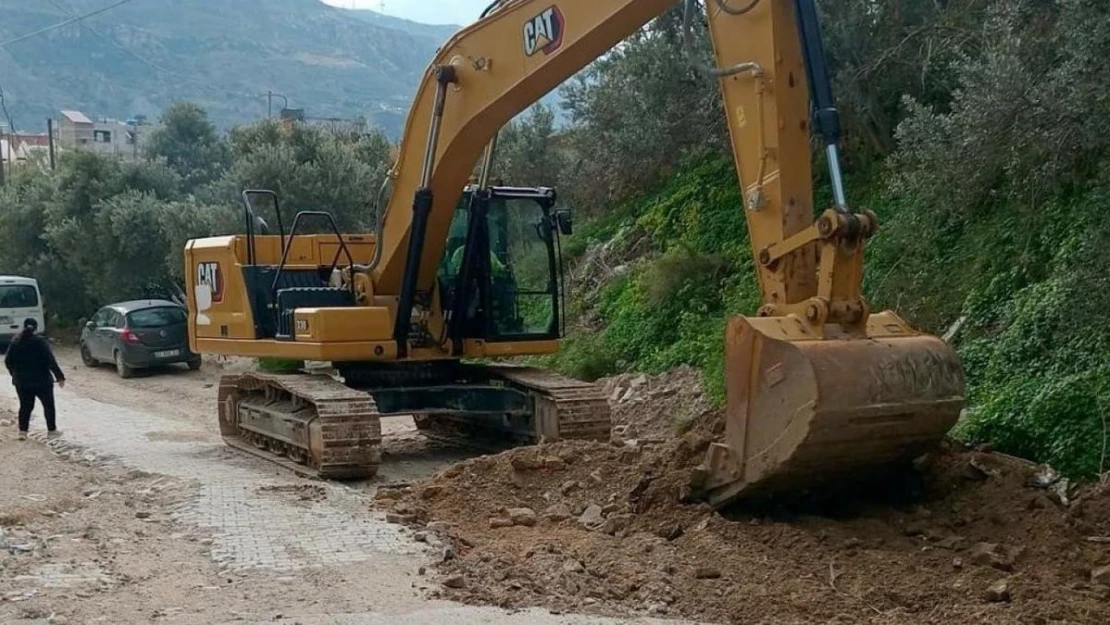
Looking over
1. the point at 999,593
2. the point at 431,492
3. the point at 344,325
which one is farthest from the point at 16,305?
the point at 999,593

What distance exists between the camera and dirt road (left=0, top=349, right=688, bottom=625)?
687cm

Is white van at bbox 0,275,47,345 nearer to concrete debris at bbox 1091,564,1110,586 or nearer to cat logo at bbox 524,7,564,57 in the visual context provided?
cat logo at bbox 524,7,564,57

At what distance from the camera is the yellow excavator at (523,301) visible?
23.9 ft

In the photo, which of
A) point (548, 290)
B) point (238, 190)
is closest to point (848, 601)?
point (548, 290)

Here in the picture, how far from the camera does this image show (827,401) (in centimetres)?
700

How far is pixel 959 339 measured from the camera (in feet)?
38.1

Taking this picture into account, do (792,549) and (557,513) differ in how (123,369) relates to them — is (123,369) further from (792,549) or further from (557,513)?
(792,549)

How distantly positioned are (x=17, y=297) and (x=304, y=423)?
2146cm

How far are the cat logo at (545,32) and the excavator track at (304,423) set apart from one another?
3591mm

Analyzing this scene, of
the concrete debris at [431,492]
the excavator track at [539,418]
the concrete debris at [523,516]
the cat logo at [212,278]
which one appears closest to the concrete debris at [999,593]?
the concrete debris at [523,516]

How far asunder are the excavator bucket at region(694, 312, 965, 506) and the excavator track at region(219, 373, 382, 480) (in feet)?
15.0

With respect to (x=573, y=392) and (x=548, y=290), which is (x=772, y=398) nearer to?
(x=573, y=392)

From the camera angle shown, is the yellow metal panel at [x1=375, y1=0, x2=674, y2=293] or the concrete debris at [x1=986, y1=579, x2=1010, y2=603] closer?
the concrete debris at [x1=986, y1=579, x2=1010, y2=603]

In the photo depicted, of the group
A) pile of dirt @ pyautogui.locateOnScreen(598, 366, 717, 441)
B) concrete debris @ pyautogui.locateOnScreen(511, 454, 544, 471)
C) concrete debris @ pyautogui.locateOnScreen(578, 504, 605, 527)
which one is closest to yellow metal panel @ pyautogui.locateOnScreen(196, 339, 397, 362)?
pile of dirt @ pyautogui.locateOnScreen(598, 366, 717, 441)
